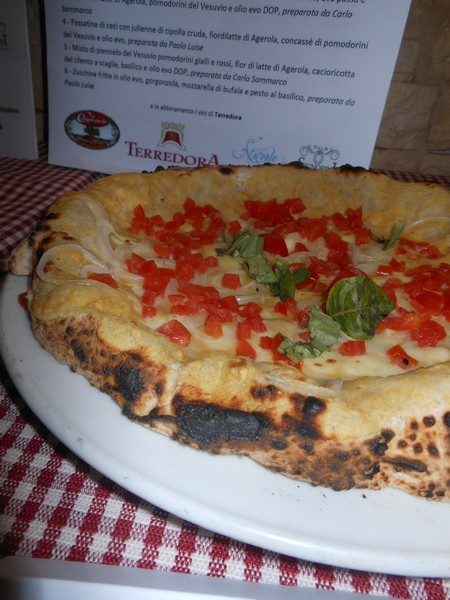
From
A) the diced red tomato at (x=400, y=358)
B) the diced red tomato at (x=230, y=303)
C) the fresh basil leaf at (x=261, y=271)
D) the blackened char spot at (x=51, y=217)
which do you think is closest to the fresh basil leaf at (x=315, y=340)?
the diced red tomato at (x=400, y=358)

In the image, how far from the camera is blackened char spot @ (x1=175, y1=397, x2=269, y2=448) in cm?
193

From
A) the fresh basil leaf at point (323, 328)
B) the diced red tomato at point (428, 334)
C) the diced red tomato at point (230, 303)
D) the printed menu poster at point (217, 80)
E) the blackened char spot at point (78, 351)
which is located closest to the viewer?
the blackened char spot at point (78, 351)

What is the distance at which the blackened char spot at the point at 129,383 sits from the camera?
6.79 feet

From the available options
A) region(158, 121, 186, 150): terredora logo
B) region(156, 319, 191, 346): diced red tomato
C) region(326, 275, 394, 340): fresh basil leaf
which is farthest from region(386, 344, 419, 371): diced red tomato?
region(158, 121, 186, 150): terredora logo

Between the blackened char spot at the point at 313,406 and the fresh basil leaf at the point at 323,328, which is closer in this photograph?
the blackened char spot at the point at 313,406

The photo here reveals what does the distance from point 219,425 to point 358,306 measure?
1.17 meters

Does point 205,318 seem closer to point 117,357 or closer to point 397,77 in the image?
point 117,357

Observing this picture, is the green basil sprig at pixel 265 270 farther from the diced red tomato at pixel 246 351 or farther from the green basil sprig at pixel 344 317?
the diced red tomato at pixel 246 351

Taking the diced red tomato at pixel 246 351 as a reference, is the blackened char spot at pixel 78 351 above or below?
above

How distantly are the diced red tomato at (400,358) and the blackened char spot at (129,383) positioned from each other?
50.1 inches

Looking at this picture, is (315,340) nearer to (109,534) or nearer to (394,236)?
(109,534)

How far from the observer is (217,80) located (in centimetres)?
568

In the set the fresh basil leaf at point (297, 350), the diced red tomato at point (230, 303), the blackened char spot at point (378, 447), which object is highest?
the blackened char spot at point (378, 447)

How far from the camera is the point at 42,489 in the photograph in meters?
2.28
